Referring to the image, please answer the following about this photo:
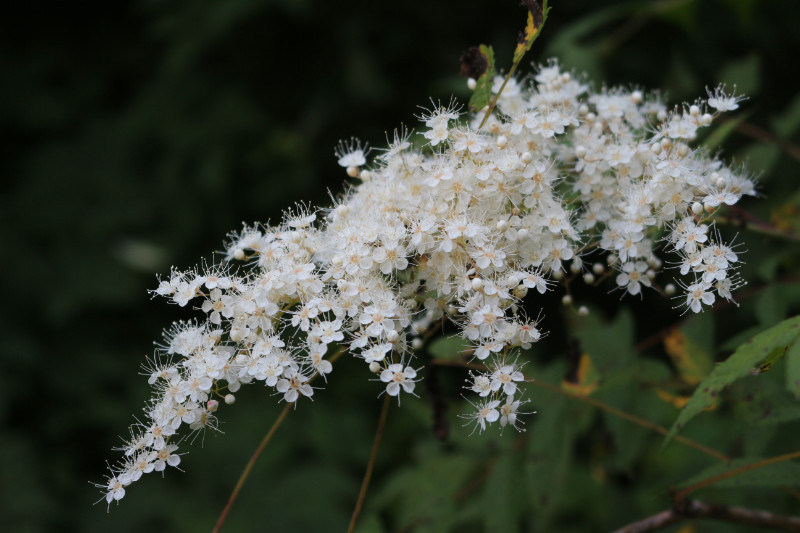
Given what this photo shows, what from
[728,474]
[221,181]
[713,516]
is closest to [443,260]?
[728,474]

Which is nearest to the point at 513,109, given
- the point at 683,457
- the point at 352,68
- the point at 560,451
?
the point at 560,451

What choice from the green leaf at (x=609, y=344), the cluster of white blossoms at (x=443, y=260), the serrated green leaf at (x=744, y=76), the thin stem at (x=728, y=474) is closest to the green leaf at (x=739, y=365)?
the cluster of white blossoms at (x=443, y=260)

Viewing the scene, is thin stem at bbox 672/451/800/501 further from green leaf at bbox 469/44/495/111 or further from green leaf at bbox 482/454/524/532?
green leaf at bbox 469/44/495/111

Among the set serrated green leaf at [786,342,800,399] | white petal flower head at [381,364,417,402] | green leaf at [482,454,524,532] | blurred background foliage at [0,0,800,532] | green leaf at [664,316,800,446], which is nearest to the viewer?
serrated green leaf at [786,342,800,399]

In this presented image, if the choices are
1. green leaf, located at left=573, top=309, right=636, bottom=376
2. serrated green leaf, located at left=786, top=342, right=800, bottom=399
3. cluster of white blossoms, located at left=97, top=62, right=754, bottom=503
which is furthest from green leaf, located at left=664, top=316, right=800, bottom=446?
green leaf, located at left=573, top=309, right=636, bottom=376

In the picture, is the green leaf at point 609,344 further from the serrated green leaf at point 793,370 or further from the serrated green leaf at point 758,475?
the serrated green leaf at point 793,370
